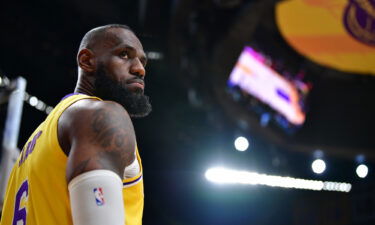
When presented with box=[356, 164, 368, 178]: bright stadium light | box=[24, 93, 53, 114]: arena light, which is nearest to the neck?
box=[24, 93, 53, 114]: arena light

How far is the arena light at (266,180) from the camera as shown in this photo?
1419 centimetres

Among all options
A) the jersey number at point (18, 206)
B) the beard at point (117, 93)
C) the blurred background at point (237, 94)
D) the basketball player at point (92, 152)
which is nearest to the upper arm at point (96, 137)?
the basketball player at point (92, 152)

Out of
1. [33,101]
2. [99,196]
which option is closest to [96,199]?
[99,196]

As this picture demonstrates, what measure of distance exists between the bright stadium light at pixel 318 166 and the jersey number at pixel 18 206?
1245cm

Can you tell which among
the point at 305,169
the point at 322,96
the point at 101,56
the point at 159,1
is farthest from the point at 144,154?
the point at 101,56

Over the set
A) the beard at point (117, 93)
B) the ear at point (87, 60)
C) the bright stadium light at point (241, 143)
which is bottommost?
the beard at point (117, 93)

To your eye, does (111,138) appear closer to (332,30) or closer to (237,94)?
(332,30)

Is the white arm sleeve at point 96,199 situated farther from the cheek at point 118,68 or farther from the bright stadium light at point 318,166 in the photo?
the bright stadium light at point 318,166

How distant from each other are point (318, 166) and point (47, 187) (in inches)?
497

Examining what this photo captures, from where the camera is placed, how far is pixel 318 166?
1365 centimetres

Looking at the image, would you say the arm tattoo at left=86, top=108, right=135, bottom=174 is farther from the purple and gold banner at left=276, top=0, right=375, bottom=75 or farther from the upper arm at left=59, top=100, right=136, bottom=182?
the purple and gold banner at left=276, top=0, right=375, bottom=75

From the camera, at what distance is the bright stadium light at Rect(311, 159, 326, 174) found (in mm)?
13633

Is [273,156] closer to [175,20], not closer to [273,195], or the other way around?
[273,195]

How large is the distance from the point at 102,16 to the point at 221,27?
3.25 m
